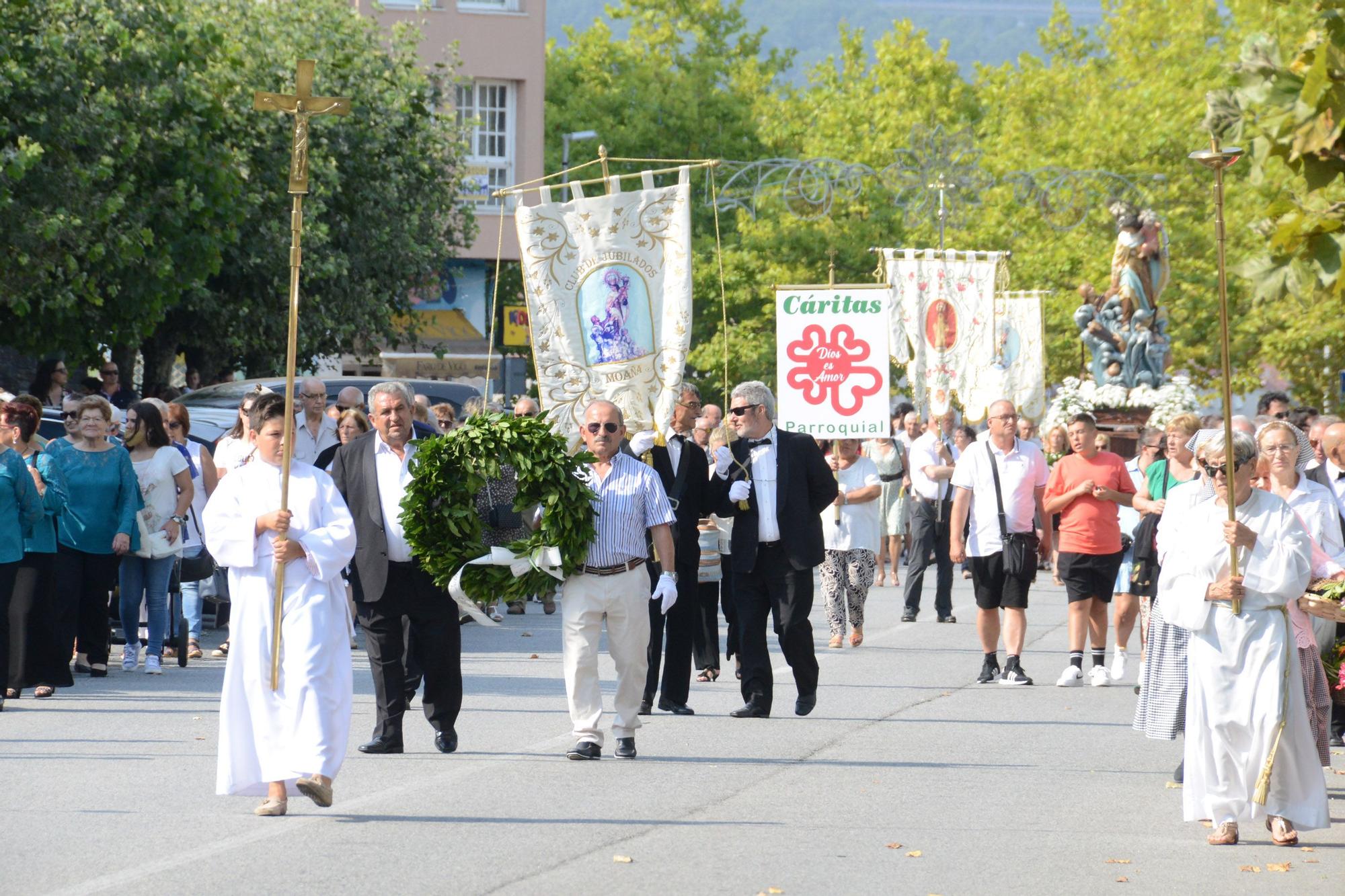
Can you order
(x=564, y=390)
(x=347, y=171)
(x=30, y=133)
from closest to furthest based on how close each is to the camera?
(x=564, y=390)
(x=30, y=133)
(x=347, y=171)

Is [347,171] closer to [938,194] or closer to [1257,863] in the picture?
[938,194]

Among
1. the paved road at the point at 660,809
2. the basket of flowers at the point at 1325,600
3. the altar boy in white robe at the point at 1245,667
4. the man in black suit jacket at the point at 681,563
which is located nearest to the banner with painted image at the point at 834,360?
the paved road at the point at 660,809

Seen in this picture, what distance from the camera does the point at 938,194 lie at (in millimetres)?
33156

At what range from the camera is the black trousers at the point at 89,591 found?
13039 mm

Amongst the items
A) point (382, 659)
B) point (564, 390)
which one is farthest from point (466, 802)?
point (564, 390)

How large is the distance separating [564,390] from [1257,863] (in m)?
5.90

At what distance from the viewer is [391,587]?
10359mm

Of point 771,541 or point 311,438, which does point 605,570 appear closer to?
point 771,541

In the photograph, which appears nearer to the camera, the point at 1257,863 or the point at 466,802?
the point at 1257,863

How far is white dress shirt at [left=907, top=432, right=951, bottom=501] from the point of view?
19.8 meters

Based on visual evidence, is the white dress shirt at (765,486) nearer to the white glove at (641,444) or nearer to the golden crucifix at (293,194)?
the white glove at (641,444)

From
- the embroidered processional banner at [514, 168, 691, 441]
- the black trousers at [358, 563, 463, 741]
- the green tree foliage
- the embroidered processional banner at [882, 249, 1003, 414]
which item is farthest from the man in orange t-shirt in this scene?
the green tree foliage

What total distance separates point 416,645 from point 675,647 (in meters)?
1.94

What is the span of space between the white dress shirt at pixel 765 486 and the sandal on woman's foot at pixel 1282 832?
414cm
